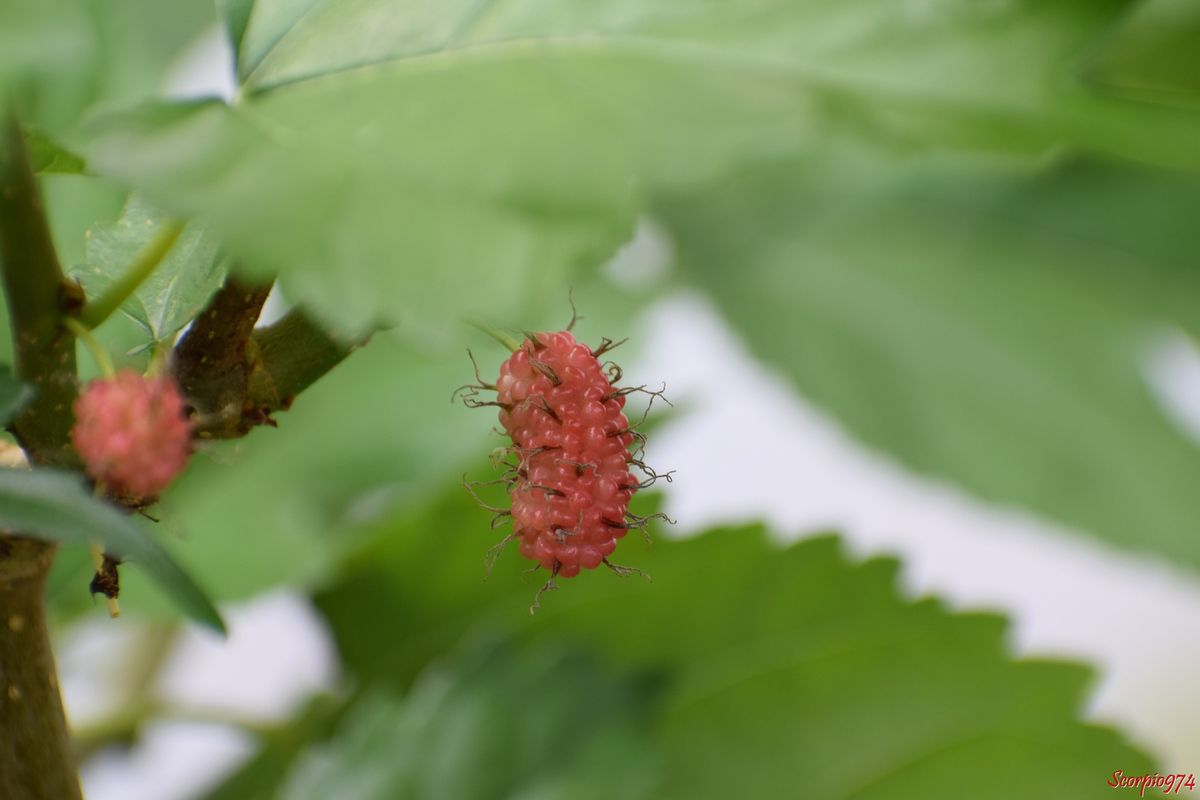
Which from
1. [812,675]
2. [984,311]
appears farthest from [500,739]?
[984,311]

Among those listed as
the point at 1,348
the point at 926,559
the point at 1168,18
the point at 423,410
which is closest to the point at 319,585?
the point at 423,410

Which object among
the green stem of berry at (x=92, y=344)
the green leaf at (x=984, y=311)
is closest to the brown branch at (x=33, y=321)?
the green stem of berry at (x=92, y=344)

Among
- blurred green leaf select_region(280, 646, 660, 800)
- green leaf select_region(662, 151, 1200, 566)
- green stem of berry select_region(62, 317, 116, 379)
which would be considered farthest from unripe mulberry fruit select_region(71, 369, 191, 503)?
green leaf select_region(662, 151, 1200, 566)

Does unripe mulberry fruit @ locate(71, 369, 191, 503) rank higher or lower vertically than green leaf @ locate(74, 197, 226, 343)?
lower

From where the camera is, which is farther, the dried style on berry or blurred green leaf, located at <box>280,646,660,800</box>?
blurred green leaf, located at <box>280,646,660,800</box>

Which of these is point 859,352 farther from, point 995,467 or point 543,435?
point 543,435

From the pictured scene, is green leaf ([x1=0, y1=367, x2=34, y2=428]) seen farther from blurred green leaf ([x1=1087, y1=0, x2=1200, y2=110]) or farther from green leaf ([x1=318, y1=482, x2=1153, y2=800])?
blurred green leaf ([x1=1087, y1=0, x2=1200, y2=110])
